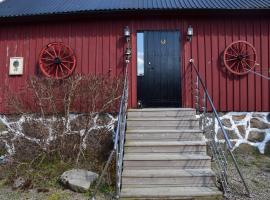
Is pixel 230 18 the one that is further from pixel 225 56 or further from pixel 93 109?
pixel 93 109

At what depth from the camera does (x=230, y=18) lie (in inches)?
346

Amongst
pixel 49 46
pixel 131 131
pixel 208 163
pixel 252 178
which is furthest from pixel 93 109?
pixel 252 178

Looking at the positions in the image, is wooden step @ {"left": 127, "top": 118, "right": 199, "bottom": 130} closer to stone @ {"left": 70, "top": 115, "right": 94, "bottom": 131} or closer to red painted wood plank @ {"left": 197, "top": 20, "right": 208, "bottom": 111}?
stone @ {"left": 70, "top": 115, "right": 94, "bottom": 131}

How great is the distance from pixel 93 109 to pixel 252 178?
12.9 feet

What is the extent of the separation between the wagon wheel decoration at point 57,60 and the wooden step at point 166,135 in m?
2.94

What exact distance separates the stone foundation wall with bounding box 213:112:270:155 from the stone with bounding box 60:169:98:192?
3.78 metres

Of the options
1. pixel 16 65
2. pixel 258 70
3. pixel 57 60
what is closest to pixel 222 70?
pixel 258 70

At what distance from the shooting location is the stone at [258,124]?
27.7ft

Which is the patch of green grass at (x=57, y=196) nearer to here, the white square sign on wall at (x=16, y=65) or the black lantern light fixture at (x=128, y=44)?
the black lantern light fixture at (x=128, y=44)

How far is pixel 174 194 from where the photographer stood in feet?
17.4

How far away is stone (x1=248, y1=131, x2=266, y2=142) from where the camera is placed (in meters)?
A: 8.34

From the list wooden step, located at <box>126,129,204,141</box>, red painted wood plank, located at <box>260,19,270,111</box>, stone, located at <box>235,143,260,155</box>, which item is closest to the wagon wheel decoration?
wooden step, located at <box>126,129,204,141</box>

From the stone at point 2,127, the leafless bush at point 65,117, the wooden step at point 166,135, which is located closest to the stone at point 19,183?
the leafless bush at point 65,117

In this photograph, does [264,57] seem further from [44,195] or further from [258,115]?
[44,195]
